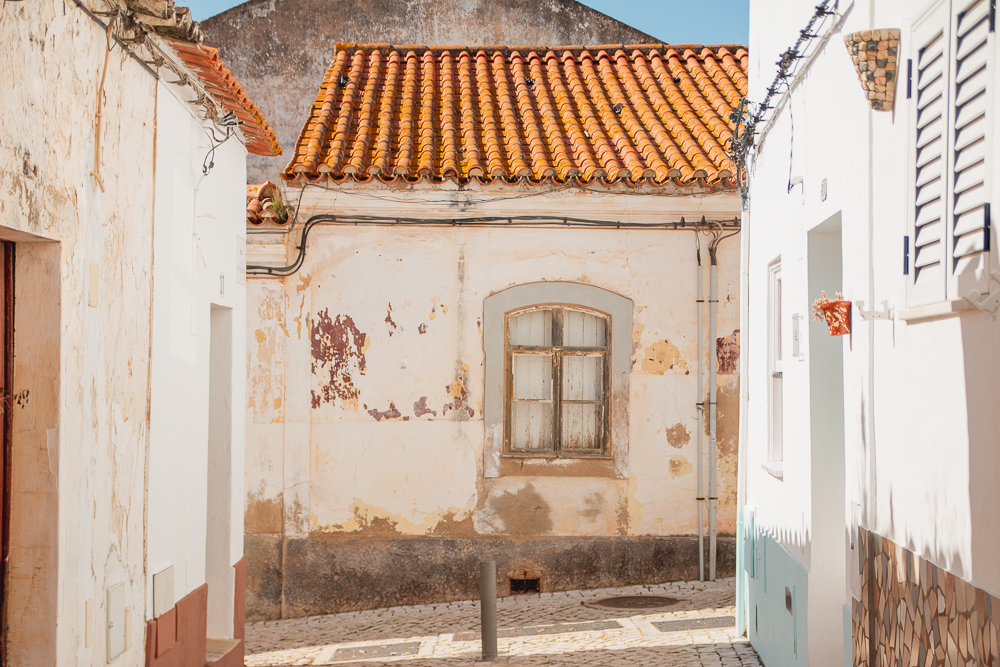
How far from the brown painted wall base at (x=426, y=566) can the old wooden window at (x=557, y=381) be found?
104 cm

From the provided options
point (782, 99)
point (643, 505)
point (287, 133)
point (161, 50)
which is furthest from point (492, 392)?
point (287, 133)

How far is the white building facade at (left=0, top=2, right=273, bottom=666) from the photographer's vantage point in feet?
12.4

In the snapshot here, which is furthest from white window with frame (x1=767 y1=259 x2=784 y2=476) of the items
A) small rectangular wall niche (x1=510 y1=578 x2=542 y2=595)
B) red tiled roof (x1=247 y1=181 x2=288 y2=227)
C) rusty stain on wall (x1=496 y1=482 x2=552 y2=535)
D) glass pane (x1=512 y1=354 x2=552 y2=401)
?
red tiled roof (x1=247 y1=181 x2=288 y2=227)

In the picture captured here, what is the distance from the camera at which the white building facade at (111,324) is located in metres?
3.78

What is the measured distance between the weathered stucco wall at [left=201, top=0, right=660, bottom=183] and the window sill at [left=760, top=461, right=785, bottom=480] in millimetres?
10323

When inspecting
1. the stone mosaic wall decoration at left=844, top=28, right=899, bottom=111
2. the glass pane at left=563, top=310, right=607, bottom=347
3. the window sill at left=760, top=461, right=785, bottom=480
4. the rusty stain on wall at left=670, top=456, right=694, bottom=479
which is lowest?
the rusty stain on wall at left=670, top=456, right=694, bottom=479

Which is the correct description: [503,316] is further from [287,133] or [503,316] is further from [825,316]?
[287,133]

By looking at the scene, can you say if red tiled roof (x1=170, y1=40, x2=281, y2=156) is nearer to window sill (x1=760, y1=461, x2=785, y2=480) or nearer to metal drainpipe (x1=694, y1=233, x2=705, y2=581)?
window sill (x1=760, y1=461, x2=785, y2=480)

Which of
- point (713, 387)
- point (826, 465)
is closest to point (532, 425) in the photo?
point (713, 387)

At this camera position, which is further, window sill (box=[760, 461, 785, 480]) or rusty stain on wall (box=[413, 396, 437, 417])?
rusty stain on wall (box=[413, 396, 437, 417])

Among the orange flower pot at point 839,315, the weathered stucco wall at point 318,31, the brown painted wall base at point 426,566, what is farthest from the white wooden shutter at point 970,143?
the weathered stucco wall at point 318,31

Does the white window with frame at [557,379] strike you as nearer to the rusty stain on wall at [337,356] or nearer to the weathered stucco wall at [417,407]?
the weathered stucco wall at [417,407]

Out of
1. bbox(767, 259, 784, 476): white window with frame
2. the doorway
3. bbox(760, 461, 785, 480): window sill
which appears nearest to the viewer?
the doorway

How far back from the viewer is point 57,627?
3.80m
